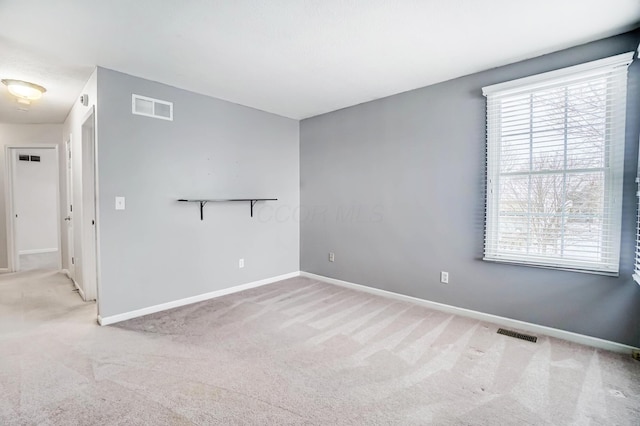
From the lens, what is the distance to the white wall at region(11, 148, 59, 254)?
22.0 feet

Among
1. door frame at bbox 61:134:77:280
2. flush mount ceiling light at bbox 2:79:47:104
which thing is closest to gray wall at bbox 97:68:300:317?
flush mount ceiling light at bbox 2:79:47:104

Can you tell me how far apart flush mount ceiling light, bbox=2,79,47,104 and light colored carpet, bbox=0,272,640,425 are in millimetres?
2346

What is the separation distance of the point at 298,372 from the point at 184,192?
2.38 meters

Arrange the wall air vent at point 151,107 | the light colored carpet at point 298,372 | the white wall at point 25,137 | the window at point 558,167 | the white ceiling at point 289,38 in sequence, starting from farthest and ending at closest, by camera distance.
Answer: the white wall at point 25,137 < the wall air vent at point 151,107 < the window at point 558,167 < the white ceiling at point 289,38 < the light colored carpet at point 298,372

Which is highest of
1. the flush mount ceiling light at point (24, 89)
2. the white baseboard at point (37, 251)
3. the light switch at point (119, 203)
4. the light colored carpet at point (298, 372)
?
the flush mount ceiling light at point (24, 89)

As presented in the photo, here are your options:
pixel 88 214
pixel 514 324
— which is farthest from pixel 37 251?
pixel 514 324

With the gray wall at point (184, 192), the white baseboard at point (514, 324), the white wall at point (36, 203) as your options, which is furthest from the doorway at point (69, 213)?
the white baseboard at point (514, 324)

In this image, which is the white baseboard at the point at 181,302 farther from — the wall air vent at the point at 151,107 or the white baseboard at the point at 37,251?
the white baseboard at the point at 37,251

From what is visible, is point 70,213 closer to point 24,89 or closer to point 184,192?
point 24,89

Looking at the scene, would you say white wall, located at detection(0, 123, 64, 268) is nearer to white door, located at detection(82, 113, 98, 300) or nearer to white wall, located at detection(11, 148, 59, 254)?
white wall, located at detection(11, 148, 59, 254)

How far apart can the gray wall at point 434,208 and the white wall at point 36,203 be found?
635cm

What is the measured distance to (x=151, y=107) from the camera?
321 cm

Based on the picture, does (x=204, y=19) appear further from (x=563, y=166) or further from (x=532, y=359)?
(x=532, y=359)

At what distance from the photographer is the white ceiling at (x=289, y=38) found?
79.4 inches
